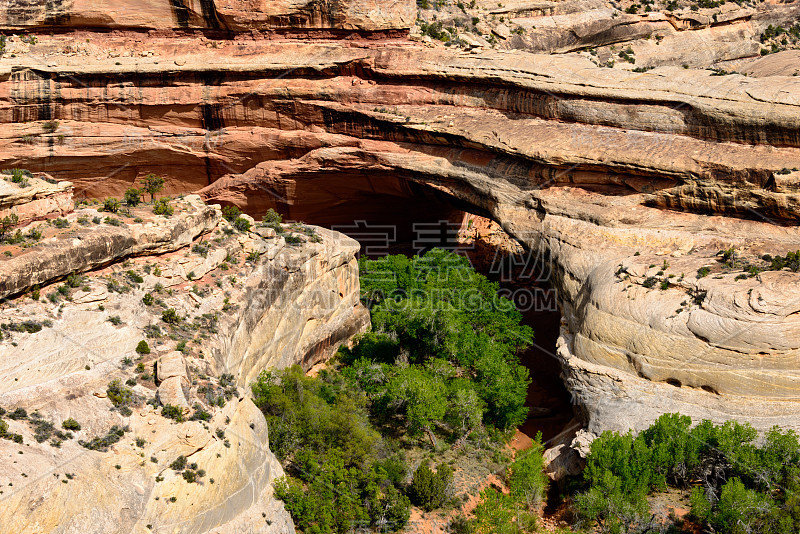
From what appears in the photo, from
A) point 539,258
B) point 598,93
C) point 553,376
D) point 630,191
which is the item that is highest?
point 598,93

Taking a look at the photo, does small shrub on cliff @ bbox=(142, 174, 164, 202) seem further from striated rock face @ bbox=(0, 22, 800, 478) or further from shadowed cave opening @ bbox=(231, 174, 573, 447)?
shadowed cave opening @ bbox=(231, 174, 573, 447)

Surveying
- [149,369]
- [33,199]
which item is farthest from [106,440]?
[33,199]

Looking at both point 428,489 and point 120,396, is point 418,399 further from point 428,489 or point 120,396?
point 120,396

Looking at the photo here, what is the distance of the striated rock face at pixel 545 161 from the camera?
26.3m

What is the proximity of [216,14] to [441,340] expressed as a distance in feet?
59.9

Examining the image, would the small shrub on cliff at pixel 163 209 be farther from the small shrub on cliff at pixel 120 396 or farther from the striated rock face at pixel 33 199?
the small shrub on cliff at pixel 120 396

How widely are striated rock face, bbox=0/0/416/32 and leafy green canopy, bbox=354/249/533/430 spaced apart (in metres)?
11.0

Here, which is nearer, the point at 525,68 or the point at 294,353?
the point at 294,353

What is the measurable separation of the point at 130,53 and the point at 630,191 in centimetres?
2317

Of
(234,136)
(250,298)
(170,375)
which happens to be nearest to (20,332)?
(170,375)

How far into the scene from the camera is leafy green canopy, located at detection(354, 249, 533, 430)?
2953 cm

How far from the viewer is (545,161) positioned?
32.4m

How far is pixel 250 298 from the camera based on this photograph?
27.6 m

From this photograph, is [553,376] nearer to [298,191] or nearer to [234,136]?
[298,191]
